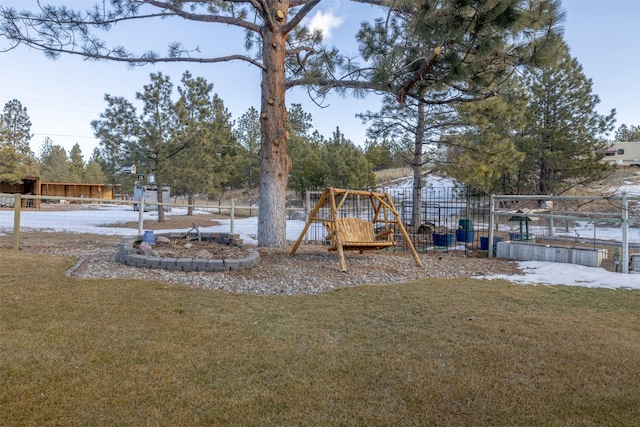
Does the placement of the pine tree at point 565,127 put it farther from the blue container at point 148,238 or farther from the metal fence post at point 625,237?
the blue container at point 148,238

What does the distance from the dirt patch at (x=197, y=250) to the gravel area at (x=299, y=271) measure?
0.46m

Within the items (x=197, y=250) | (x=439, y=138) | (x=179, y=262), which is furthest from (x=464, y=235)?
(x=179, y=262)

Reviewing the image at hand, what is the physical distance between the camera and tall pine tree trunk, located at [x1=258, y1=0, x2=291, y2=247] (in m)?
7.52

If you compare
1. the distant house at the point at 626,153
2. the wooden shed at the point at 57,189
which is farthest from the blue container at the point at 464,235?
the distant house at the point at 626,153

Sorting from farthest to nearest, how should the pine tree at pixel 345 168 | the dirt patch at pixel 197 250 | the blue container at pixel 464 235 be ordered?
the pine tree at pixel 345 168 → the blue container at pixel 464 235 → the dirt patch at pixel 197 250

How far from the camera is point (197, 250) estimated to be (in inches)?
250

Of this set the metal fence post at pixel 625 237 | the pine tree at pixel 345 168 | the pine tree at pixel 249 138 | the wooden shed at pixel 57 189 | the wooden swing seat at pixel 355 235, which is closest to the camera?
the metal fence post at pixel 625 237

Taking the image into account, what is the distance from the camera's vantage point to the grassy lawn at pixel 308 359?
2.02 metres

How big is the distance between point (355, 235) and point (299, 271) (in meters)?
1.61

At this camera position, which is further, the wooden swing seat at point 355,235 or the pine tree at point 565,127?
the pine tree at point 565,127

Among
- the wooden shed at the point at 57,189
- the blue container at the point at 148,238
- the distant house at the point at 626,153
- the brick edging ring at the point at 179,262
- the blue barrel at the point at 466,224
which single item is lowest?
the brick edging ring at the point at 179,262

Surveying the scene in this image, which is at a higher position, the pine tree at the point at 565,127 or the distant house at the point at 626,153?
the distant house at the point at 626,153

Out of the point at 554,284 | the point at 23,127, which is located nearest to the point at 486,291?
the point at 554,284

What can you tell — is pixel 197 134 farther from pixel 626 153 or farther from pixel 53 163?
pixel 626 153
